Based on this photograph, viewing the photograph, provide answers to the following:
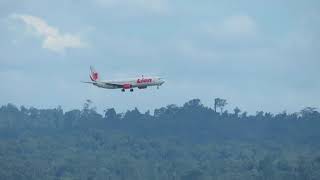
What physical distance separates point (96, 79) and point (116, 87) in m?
4.29

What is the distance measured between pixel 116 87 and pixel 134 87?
2536mm

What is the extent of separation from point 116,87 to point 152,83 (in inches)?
173

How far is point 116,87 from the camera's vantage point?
12875 cm

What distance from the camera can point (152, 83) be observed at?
130 m

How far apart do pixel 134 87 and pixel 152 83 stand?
3592 millimetres

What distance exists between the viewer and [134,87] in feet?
418

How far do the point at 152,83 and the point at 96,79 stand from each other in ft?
22.5

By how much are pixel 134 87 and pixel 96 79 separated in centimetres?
670

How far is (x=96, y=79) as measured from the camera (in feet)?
433
